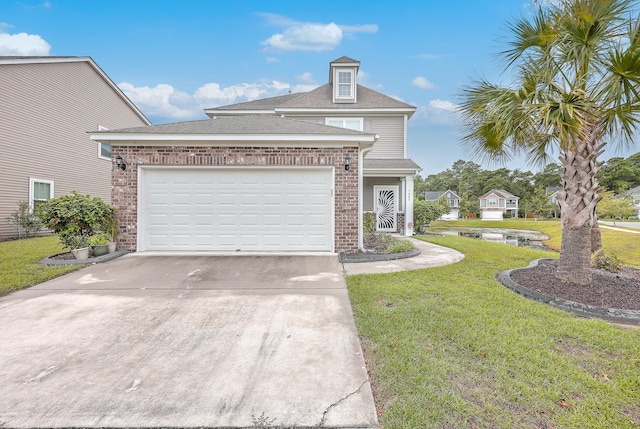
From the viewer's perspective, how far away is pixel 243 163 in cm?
725

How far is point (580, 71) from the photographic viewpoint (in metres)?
4.64

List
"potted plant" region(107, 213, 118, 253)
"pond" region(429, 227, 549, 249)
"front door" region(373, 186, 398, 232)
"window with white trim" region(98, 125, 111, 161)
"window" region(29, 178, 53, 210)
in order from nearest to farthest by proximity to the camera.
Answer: "potted plant" region(107, 213, 118, 253) → "window" region(29, 178, 53, 210) → "front door" region(373, 186, 398, 232) → "pond" region(429, 227, 549, 249) → "window with white trim" region(98, 125, 111, 161)

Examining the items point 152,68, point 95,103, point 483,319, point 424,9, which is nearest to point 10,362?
point 483,319

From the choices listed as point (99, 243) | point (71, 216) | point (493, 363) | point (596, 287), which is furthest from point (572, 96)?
point (71, 216)

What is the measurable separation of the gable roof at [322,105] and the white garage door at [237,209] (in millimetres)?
6867

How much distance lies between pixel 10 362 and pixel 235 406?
85.1 inches

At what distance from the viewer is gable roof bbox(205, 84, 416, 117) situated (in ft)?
43.0

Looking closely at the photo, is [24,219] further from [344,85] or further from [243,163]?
[344,85]

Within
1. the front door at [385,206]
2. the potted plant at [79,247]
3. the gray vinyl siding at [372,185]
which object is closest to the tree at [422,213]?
the gray vinyl siding at [372,185]

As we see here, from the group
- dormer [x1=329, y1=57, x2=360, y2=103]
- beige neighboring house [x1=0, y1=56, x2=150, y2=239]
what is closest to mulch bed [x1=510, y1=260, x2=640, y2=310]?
dormer [x1=329, y1=57, x2=360, y2=103]

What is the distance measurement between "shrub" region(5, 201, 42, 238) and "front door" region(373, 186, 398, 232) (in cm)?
1328

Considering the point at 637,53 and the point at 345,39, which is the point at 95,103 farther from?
the point at 637,53

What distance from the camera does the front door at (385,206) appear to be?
13.5 meters

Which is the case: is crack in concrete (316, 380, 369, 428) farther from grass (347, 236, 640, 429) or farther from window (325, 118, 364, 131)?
window (325, 118, 364, 131)
